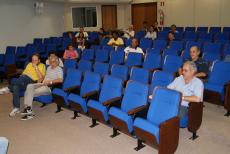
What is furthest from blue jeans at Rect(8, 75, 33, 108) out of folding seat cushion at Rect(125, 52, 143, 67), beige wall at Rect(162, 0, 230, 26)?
beige wall at Rect(162, 0, 230, 26)

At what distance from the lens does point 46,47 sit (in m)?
9.89

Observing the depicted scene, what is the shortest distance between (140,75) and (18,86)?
2.41 meters

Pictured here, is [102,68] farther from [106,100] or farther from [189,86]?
[189,86]

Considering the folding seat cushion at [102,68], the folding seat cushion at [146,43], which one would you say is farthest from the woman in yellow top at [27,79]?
the folding seat cushion at [146,43]

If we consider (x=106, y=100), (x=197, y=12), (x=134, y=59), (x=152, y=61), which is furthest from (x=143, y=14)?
(x=106, y=100)

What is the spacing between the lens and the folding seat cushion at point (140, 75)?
4.64m

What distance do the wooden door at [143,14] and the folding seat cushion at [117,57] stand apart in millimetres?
8812

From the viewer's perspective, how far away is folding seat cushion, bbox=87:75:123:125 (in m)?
4.11

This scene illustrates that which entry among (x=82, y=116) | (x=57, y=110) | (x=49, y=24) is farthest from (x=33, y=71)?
(x=49, y=24)

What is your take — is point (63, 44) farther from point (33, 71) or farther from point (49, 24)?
point (33, 71)

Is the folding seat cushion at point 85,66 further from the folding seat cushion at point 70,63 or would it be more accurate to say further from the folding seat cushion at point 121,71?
the folding seat cushion at point 121,71

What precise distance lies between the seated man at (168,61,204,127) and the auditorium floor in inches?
21.7

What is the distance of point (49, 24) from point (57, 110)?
8159mm

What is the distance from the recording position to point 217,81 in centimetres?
480
